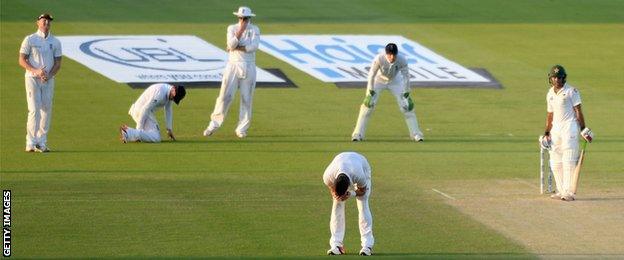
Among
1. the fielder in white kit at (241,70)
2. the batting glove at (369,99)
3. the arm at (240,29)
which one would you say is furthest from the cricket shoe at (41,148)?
the batting glove at (369,99)

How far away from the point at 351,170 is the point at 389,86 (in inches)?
370

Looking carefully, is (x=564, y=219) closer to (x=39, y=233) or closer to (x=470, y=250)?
(x=470, y=250)

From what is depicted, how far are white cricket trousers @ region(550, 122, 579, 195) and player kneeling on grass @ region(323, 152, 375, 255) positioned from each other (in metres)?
→ 4.23

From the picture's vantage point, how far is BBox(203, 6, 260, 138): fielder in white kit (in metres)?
22.8

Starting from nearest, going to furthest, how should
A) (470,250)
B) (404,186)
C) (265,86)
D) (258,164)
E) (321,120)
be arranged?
(470,250)
(404,186)
(258,164)
(321,120)
(265,86)

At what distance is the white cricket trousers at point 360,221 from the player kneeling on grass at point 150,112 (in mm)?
8192

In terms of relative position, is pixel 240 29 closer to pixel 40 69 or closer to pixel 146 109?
pixel 146 109

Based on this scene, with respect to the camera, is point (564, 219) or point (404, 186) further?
point (404, 186)

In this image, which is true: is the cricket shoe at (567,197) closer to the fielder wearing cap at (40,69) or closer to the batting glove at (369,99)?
the batting glove at (369,99)

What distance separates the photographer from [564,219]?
16672 mm

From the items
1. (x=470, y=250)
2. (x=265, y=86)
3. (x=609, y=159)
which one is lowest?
(x=470, y=250)

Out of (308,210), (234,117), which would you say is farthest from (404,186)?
(234,117)

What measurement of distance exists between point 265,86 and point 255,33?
5.43 metres

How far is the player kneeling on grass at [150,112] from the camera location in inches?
878
